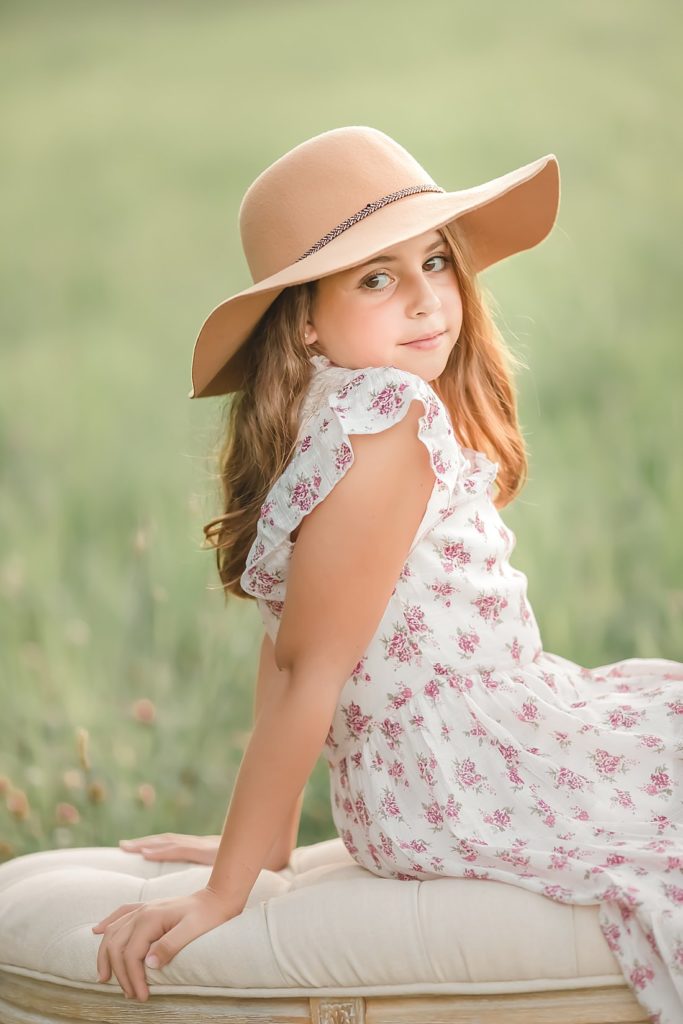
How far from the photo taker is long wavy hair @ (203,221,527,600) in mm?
Answer: 1589

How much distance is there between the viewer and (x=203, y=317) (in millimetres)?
3418

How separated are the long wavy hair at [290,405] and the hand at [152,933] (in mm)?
448

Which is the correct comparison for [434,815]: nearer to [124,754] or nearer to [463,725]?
[463,725]

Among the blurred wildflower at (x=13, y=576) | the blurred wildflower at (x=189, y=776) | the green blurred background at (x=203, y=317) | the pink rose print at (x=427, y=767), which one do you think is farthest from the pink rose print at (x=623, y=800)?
the blurred wildflower at (x=13, y=576)

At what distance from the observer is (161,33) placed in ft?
11.5

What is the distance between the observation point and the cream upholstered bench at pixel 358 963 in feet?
4.51

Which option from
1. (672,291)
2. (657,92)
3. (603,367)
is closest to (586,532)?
(603,367)

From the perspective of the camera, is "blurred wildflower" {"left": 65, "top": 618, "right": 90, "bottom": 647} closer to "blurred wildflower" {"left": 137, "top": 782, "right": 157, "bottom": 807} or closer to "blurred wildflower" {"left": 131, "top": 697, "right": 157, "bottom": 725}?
"blurred wildflower" {"left": 131, "top": 697, "right": 157, "bottom": 725}

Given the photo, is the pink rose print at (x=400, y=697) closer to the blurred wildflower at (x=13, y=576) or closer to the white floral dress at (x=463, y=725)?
the white floral dress at (x=463, y=725)

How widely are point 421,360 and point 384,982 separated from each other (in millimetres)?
820

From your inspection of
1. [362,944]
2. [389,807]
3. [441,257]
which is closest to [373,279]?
[441,257]

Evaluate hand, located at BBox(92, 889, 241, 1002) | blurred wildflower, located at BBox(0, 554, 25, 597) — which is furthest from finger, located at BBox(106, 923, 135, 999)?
blurred wildflower, located at BBox(0, 554, 25, 597)

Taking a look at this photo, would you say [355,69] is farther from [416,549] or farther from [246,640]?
[416,549]

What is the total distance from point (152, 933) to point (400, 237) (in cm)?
96
